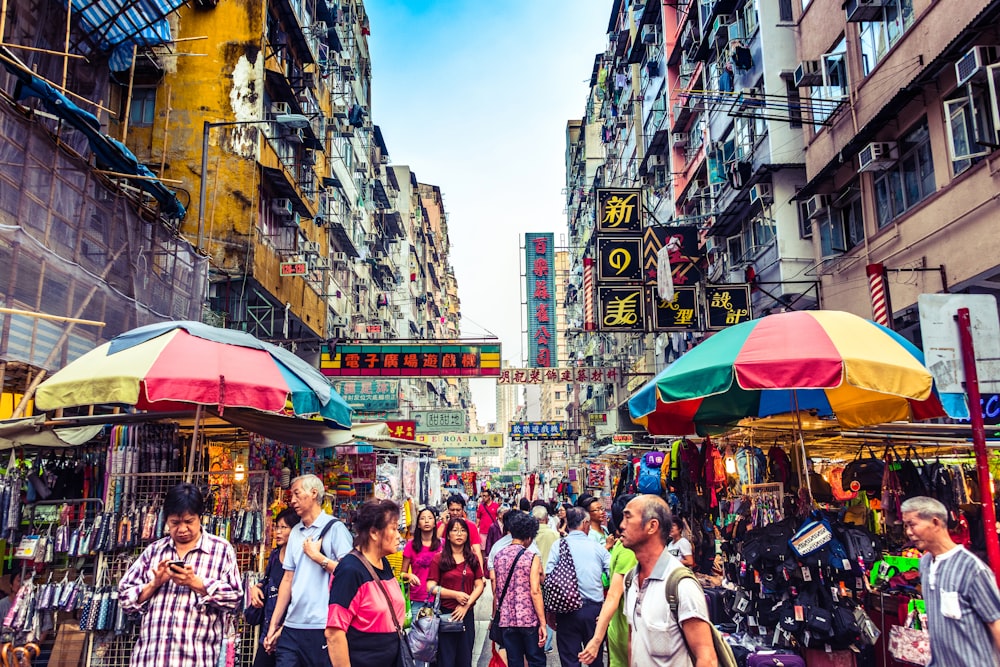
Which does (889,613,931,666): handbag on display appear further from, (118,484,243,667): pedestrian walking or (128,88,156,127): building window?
(128,88,156,127): building window

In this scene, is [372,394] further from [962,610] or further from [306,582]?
[962,610]

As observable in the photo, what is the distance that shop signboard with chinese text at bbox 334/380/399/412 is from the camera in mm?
31281

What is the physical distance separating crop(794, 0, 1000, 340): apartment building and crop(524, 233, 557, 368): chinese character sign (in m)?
29.5

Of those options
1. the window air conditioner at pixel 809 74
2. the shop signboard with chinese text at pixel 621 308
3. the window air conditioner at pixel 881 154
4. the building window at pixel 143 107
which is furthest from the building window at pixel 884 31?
the building window at pixel 143 107

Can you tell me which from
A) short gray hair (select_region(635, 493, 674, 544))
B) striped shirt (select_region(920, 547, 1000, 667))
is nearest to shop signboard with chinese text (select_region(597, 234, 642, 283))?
striped shirt (select_region(920, 547, 1000, 667))

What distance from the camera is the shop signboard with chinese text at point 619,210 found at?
60.0 ft

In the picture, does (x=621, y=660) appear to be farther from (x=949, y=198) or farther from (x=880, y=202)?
(x=880, y=202)

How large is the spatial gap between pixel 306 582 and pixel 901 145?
39.4 feet

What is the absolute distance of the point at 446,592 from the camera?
19.9 feet

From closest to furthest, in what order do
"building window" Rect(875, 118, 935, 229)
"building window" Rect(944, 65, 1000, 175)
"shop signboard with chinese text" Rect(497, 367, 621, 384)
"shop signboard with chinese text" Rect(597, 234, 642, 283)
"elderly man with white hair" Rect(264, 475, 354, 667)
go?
"elderly man with white hair" Rect(264, 475, 354, 667) < "building window" Rect(944, 65, 1000, 175) < "building window" Rect(875, 118, 935, 229) < "shop signboard with chinese text" Rect(597, 234, 642, 283) < "shop signboard with chinese text" Rect(497, 367, 621, 384)

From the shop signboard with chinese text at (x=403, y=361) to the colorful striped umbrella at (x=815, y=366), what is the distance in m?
15.9

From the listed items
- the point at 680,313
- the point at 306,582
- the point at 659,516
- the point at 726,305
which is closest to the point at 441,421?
the point at 680,313

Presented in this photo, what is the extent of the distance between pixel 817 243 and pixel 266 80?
1429 centimetres

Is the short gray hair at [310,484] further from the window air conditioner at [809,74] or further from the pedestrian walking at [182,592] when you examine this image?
the window air conditioner at [809,74]
